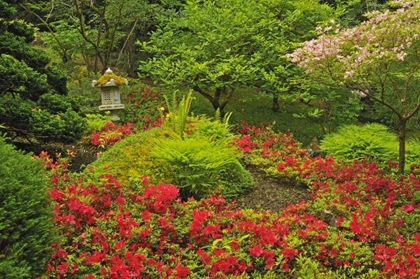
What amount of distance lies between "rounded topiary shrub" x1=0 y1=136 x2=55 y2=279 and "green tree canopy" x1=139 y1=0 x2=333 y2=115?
18.7ft

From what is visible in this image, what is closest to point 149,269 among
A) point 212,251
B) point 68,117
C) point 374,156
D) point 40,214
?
point 212,251

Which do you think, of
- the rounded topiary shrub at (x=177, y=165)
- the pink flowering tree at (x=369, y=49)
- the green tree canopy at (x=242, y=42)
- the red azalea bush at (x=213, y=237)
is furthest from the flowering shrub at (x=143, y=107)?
the red azalea bush at (x=213, y=237)

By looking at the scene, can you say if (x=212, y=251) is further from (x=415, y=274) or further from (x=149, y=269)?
(x=415, y=274)

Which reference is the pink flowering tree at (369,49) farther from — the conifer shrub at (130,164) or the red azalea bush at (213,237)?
the conifer shrub at (130,164)

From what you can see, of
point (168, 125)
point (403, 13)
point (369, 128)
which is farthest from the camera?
point (369, 128)

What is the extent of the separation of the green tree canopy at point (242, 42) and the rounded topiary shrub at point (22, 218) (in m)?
5.71

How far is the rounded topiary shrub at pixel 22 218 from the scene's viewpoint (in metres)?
2.67

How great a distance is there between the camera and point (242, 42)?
930cm

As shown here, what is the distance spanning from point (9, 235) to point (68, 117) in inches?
136

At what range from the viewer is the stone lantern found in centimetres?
862

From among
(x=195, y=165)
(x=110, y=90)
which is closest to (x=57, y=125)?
(x=195, y=165)

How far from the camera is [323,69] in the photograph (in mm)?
6066

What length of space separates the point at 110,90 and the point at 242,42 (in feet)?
8.71

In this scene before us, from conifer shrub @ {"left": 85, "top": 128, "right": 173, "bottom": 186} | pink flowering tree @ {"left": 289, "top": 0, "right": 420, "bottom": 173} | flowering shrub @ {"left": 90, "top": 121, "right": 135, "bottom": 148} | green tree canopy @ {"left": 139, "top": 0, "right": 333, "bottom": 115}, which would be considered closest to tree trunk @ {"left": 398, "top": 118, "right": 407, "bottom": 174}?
pink flowering tree @ {"left": 289, "top": 0, "right": 420, "bottom": 173}
